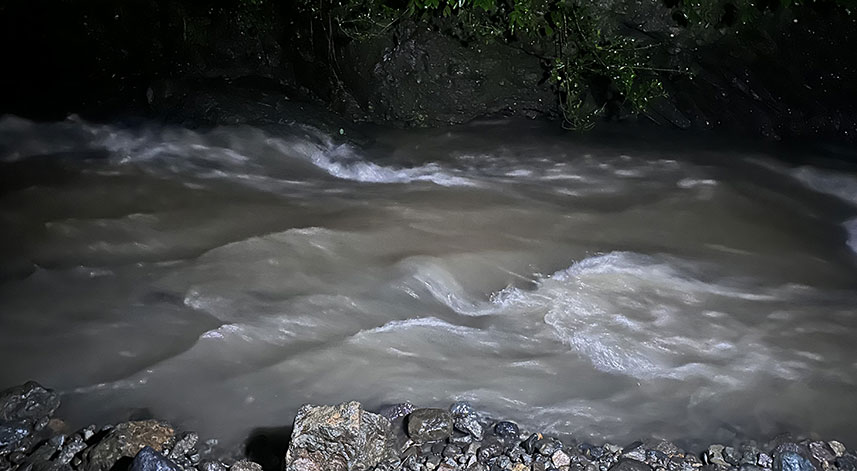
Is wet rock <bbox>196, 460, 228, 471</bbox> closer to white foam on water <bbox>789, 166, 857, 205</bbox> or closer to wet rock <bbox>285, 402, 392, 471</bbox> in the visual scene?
wet rock <bbox>285, 402, 392, 471</bbox>

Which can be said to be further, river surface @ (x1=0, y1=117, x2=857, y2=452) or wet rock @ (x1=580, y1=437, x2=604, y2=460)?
river surface @ (x1=0, y1=117, x2=857, y2=452)

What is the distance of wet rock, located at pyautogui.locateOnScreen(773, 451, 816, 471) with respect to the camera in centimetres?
279

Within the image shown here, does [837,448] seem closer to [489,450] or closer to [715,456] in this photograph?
[715,456]

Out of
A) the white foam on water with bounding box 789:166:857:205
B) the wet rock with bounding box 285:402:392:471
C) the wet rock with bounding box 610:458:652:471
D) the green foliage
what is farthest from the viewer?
the green foliage

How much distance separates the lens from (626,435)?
3.05 m

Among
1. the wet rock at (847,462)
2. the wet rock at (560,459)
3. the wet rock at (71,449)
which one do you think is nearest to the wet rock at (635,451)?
the wet rock at (560,459)

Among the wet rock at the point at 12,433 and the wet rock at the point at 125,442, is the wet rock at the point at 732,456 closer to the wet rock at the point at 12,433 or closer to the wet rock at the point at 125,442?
the wet rock at the point at 125,442

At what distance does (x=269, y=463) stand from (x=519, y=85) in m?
4.48

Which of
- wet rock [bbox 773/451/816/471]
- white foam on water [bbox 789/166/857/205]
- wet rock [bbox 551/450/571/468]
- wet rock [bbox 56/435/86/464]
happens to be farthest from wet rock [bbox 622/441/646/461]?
white foam on water [bbox 789/166/857/205]

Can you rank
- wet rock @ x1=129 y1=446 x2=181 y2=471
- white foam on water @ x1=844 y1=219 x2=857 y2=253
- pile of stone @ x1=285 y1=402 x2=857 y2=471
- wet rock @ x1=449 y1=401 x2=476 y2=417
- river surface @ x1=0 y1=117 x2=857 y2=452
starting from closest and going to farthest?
1. wet rock @ x1=129 y1=446 x2=181 y2=471
2. pile of stone @ x1=285 y1=402 x2=857 y2=471
3. wet rock @ x1=449 y1=401 x2=476 y2=417
4. river surface @ x1=0 y1=117 x2=857 y2=452
5. white foam on water @ x1=844 y1=219 x2=857 y2=253

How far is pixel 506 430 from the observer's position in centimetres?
298

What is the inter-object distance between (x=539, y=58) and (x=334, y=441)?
4482mm

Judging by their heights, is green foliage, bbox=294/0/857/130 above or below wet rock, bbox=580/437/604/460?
above

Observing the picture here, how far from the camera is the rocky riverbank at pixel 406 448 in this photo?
271cm
